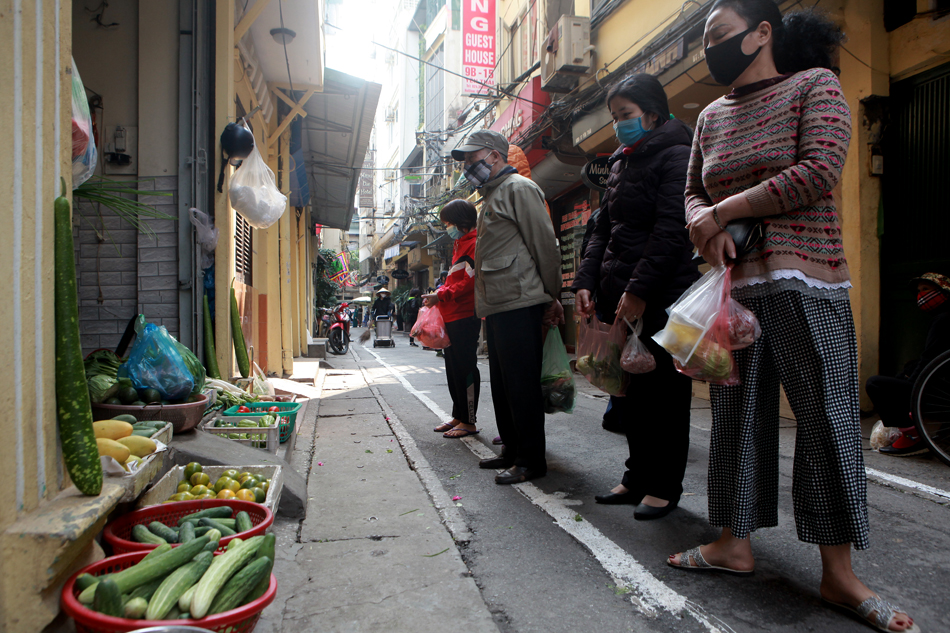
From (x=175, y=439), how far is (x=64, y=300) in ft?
4.94

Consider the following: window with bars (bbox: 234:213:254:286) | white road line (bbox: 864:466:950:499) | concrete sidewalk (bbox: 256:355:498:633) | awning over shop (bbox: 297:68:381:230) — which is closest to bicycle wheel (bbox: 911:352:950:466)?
white road line (bbox: 864:466:950:499)

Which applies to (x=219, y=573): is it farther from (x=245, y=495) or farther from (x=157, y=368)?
(x=157, y=368)

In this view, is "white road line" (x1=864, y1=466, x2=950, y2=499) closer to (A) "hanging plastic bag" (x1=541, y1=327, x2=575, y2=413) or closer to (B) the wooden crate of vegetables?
Result: (A) "hanging plastic bag" (x1=541, y1=327, x2=575, y2=413)

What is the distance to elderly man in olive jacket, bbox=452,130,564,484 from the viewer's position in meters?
3.52

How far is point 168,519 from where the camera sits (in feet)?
7.16

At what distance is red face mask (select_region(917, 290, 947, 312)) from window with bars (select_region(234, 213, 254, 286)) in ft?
18.8

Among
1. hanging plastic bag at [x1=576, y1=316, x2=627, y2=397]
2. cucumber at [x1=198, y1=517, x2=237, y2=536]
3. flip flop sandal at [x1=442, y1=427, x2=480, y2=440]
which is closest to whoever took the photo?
cucumber at [x1=198, y1=517, x2=237, y2=536]

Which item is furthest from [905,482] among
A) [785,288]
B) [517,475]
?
[785,288]

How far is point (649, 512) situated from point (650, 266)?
44.4 inches

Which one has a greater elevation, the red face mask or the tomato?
the red face mask

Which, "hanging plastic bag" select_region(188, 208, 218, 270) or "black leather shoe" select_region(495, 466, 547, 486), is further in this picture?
"hanging plastic bag" select_region(188, 208, 218, 270)

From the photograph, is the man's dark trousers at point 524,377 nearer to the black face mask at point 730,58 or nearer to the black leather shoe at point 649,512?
the black leather shoe at point 649,512

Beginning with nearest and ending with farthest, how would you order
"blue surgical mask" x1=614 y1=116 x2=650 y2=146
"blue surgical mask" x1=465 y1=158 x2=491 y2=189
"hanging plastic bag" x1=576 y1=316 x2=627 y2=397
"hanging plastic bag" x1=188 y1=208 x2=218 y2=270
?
"blue surgical mask" x1=614 y1=116 x2=650 y2=146 < "hanging plastic bag" x1=576 y1=316 x2=627 y2=397 < "blue surgical mask" x1=465 y1=158 x2=491 y2=189 < "hanging plastic bag" x1=188 y1=208 x2=218 y2=270

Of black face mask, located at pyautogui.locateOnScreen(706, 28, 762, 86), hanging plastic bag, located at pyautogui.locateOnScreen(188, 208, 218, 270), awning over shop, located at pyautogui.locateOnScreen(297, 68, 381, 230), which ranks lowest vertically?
hanging plastic bag, located at pyautogui.locateOnScreen(188, 208, 218, 270)
